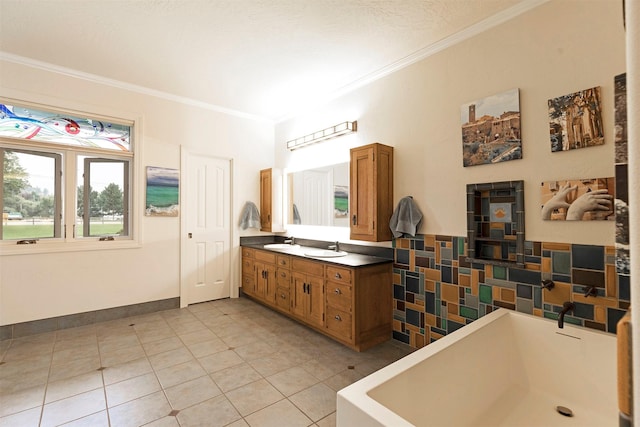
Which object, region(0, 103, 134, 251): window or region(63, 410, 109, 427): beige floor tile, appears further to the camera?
region(0, 103, 134, 251): window

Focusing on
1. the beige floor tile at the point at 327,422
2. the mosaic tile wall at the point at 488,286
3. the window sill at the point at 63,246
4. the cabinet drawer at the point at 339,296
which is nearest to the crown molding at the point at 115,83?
the window sill at the point at 63,246

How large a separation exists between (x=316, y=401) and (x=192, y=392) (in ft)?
3.04

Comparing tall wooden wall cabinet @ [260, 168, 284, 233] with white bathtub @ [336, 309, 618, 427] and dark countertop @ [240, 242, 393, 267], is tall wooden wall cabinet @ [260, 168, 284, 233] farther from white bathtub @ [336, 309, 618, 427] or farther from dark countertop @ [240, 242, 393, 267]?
white bathtub @ [336, 309, 618, 427]

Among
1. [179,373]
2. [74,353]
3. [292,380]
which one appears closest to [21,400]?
[74,353]

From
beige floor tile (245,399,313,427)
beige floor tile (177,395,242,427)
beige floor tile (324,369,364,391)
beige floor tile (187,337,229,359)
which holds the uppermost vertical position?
beige floor tile (187,337,229,359)

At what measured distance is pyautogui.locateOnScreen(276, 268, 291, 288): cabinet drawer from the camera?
140 inches

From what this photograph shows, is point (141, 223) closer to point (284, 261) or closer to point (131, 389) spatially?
point (284, 261)

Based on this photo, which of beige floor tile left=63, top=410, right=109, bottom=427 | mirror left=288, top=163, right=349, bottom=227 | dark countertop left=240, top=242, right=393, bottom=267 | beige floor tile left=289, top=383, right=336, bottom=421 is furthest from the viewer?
mirror left=288, top=163, right=349, bottom=227

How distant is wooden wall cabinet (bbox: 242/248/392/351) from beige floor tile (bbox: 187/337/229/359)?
0.86 m

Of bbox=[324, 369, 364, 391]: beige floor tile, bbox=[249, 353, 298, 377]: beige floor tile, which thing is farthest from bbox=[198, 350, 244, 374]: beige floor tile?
bbox=[324, 369, 364, 391]: beige floor tile

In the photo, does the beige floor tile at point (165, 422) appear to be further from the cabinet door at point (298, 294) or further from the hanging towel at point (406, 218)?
the hanging towel at point (406, 218)

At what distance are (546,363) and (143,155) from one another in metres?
4.59

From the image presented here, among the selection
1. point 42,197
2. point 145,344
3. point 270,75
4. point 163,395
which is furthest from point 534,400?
point 42,197

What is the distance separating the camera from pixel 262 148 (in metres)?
4.89
